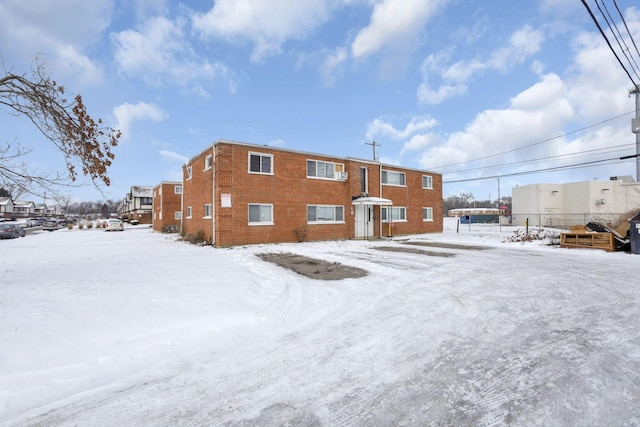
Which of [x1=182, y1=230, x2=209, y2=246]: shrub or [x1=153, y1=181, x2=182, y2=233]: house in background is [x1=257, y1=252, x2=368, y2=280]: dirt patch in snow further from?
[x1=153, y1=181, x2=182, y2=233]: house in background

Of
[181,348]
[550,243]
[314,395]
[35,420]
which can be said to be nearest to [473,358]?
[314,395]

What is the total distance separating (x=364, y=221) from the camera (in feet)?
66.0

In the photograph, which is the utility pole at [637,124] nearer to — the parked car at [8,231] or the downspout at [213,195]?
the downspout at [213,195]

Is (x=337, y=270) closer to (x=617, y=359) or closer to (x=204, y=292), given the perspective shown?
(x=204, y=292)

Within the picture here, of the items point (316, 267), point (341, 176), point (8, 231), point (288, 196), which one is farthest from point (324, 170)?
point (8, 231)

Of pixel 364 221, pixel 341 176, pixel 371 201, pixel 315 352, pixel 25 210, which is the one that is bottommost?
pixel 315 352

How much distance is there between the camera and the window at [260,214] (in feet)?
51.4

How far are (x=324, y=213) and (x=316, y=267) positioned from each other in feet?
31.1

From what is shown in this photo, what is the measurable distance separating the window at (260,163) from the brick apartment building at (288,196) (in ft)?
0.17

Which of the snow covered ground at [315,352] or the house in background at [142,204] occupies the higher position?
the house in background at [142,204]

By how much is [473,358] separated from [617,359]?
5.43 ft

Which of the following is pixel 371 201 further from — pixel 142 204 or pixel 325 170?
pixel 142 204

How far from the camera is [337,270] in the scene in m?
8.59

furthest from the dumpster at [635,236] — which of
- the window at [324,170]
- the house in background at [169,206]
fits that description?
the house in background at [169,206]
